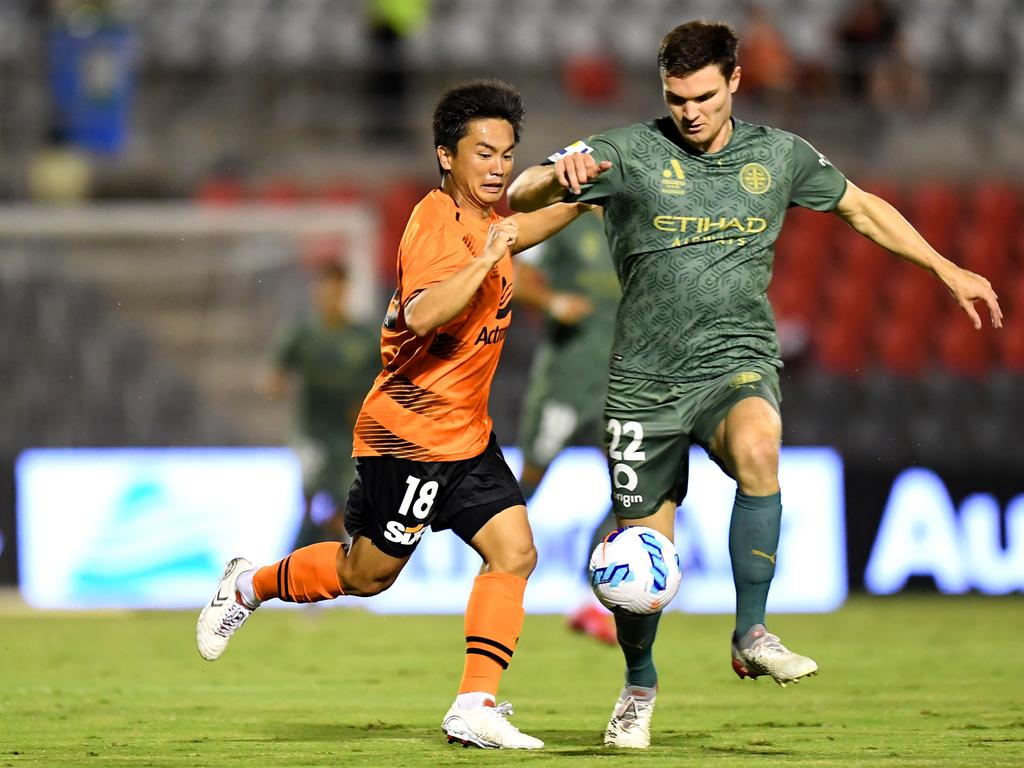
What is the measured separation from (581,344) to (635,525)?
371 centimetres

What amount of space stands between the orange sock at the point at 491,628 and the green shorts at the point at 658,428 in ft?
1.67

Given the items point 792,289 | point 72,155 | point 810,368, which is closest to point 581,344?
point 810,368

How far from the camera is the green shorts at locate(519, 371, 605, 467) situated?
31.2 feet

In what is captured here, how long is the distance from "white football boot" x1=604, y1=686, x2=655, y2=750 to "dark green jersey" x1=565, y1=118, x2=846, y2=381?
3.47 ft

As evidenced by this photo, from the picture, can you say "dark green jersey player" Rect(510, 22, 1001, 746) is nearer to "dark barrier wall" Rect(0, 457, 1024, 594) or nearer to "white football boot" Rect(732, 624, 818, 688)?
"white football boot" Rect(732, 624, 818, 688)

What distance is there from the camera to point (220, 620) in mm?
6363

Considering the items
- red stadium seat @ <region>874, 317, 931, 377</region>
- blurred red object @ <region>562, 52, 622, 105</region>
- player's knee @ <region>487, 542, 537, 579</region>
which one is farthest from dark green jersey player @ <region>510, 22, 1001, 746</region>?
blurred red object @ <region>562, 52, 622, 105</region>

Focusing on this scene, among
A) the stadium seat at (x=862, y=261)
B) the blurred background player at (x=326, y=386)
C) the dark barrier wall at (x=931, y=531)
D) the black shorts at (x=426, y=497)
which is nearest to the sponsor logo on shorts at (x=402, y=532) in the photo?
the black shorts at (x=426, y=497)

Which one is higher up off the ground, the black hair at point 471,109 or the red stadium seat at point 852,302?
the red stadium seat at point 852,302

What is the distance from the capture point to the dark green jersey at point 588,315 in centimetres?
954

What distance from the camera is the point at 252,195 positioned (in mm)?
15609

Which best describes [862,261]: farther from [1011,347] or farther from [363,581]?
[363,581]

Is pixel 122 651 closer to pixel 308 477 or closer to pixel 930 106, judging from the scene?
pixel 308 477

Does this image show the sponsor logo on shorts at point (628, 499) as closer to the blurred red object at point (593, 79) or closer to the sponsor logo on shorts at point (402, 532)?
the sponsor logo on shorts at point (402, 532)
